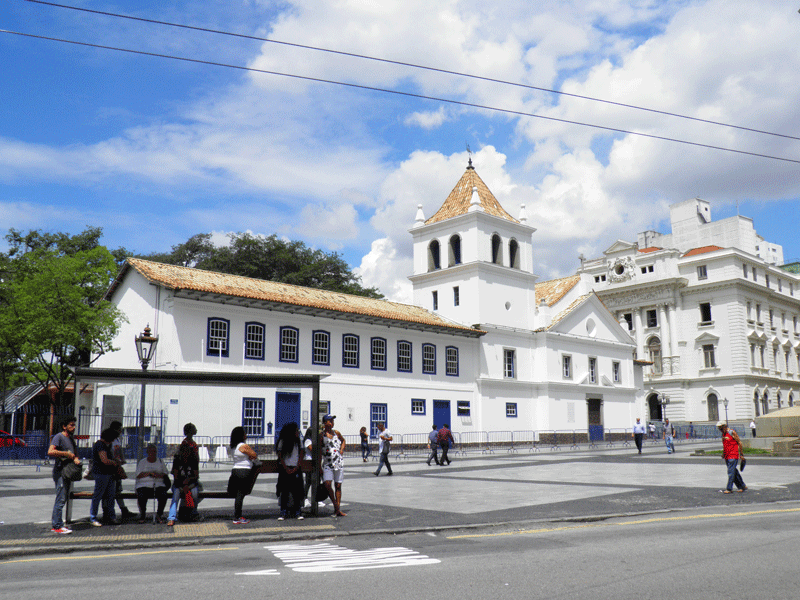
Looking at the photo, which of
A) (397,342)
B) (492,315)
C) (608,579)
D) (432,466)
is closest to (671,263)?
(492,315)

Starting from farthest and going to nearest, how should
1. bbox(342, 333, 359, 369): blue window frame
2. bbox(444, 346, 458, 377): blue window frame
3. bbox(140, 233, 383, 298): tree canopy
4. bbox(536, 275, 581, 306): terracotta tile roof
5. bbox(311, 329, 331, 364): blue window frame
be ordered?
bbox(140, 233, 383, 298): tree canopy
bbox(536, 275, 581, 306): terracotta tile roof
bbox(444, 346, 458, 377): blue window frame
bbox(342, 333, 359, 369): blue window frame
bbox(311, 329, 331, 364): blue window frame

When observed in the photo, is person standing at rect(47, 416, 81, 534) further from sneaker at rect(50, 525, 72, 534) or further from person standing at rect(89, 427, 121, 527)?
person standing at rect(89, 427, 121, 527)

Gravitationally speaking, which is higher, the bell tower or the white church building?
the bell tower

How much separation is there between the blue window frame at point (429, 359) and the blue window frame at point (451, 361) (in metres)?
1.01

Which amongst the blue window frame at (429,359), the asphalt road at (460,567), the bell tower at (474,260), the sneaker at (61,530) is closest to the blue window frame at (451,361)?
the blue window frame at (429,359)

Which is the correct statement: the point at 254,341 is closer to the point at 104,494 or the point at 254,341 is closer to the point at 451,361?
the point at 451,361

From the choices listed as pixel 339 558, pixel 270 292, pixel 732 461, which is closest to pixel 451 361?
pixel 270 292

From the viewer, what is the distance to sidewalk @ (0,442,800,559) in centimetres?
1063

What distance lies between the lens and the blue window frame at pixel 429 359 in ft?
133

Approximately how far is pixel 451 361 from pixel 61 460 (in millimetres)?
31910

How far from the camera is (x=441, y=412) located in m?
40.8

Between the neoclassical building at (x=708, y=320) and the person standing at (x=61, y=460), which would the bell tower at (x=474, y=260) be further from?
the person standing at (x=61, y=460)

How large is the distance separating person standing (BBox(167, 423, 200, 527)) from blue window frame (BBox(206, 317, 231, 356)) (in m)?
19.9

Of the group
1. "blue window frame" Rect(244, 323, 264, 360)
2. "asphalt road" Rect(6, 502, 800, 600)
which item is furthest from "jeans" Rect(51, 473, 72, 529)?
"blue window frame" Rect(244, 323, 264, 360)
